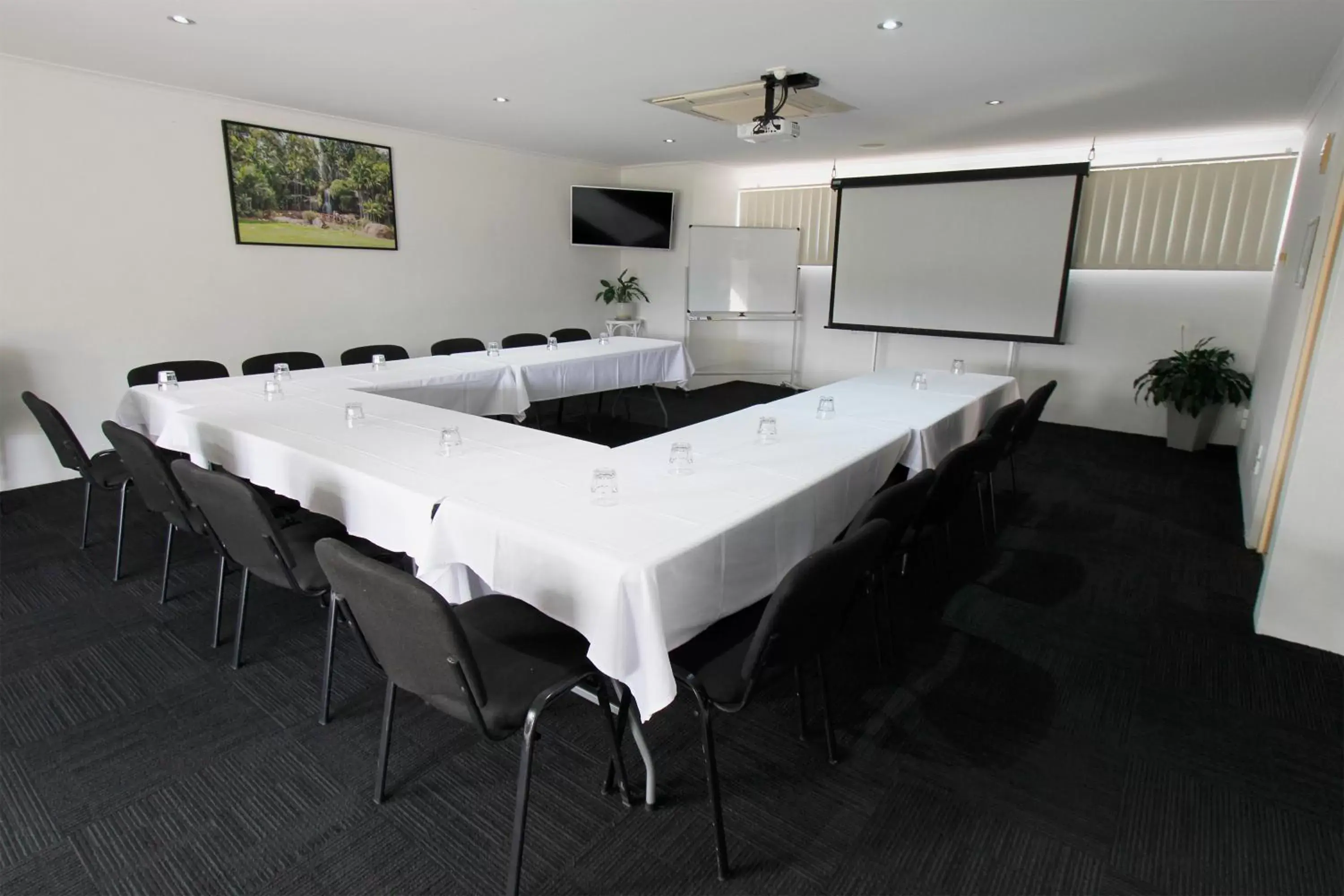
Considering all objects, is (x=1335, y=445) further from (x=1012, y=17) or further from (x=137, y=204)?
(x=137, y=204)

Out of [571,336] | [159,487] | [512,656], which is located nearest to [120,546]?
[159,487]

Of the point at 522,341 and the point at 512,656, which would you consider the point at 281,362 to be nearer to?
the point at 522,341

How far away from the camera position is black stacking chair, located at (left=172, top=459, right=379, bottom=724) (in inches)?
77.6

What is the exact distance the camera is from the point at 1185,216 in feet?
17.8

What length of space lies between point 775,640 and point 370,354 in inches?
170

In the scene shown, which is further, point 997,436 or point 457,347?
point 457,347

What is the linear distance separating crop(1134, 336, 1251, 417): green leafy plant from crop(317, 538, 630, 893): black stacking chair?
5.50 meters

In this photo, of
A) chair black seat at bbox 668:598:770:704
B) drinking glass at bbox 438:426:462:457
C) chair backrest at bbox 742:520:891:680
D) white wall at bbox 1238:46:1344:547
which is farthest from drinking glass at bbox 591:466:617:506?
white wall at bbox 1238:46:1344:547

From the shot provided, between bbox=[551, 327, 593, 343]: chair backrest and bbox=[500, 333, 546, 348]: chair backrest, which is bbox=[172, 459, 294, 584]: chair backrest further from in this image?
bbox=[551, 327, 593, 343]: chair backrest

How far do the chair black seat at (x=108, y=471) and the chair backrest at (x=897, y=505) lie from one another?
10.3ft

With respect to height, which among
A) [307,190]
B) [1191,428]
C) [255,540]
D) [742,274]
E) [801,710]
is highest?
[307,190]

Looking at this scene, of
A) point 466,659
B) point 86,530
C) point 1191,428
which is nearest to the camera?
point 466,659

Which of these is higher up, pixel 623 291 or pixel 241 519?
pixel 623 291

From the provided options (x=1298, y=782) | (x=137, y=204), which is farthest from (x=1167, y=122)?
(x=137, y=204)
